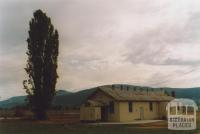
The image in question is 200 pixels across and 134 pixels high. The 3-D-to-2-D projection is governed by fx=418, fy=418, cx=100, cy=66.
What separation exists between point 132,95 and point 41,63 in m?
10.9

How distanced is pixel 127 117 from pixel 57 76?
8901mm

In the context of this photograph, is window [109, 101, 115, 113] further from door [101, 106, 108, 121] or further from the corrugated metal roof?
the corrugated metal roof

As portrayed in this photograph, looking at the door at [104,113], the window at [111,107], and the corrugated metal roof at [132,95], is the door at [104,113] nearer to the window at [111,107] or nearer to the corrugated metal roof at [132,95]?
the window at [111,107]

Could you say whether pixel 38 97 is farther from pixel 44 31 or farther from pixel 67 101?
pixel 67 101

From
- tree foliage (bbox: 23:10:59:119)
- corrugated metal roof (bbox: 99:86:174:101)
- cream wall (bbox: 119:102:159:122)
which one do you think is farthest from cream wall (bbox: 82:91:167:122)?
tree foliage (bbox: 23:10:59:119)

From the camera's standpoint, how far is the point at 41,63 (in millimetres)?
45812

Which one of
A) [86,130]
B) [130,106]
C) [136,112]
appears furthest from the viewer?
[136,112]

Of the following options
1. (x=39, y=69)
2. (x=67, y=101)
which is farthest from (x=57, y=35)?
(x=67, y=101)


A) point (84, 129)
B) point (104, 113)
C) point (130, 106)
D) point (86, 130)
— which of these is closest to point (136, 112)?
point (130, 106)

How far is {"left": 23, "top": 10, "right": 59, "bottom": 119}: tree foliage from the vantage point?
45062 millimetres

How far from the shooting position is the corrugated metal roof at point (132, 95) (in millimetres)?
45250

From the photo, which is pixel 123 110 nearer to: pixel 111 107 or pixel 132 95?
pixel 111 107

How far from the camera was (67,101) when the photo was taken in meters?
175

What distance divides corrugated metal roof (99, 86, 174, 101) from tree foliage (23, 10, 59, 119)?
19.3 feet
